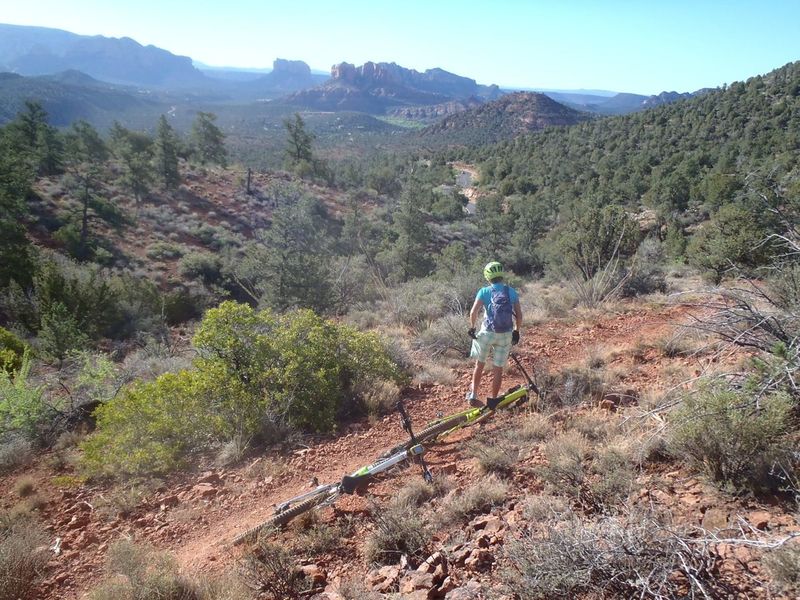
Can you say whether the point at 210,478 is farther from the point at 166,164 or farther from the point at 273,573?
the point at 166,164

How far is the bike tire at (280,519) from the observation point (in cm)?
326

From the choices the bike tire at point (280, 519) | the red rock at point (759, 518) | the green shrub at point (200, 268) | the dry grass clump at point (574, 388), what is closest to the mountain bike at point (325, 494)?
the bike tire at point (280, 519)

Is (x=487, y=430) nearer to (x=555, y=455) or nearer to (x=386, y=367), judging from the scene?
(x=555, y=455)

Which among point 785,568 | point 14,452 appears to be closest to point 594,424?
point 785,568

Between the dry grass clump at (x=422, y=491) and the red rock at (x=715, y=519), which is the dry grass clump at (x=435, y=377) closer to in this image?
the dry grass clump at (x=422, y=491)

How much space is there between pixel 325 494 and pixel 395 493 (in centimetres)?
58

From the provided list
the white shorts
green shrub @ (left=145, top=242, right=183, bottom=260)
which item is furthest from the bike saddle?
→ green shrub @ (left=145, top=242, right=183, bottom=260)

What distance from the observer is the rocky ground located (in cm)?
254

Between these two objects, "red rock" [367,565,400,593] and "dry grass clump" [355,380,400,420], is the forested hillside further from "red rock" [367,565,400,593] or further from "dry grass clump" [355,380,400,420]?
"red rock" [367,565,400,593]

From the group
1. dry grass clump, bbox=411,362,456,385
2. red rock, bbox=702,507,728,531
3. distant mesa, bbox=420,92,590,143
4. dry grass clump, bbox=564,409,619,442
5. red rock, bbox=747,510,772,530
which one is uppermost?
distant mesa, bbox=420,92,590,143

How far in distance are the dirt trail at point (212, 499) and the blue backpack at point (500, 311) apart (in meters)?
0.99

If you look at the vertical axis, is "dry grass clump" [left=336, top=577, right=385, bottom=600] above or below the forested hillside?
below

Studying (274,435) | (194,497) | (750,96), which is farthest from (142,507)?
(750,96)

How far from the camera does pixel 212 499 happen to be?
12.7 ft
